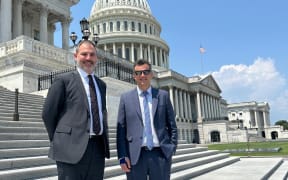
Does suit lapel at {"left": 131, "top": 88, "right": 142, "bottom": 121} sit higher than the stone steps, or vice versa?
suit lapel at {"left": 131, "top": 88, "right": 142, "bottom": 121}

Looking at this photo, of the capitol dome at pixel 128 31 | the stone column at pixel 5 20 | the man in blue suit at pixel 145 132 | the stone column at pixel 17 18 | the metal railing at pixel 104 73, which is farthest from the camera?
the capitol dome at pixel 128 31

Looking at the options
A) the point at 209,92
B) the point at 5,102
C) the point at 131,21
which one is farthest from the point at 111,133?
the point at 131,21

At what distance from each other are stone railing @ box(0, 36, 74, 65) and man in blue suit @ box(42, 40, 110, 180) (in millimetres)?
20614

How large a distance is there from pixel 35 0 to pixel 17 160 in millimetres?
28226

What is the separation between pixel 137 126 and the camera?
4184 mm

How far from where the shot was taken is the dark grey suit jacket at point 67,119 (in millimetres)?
3260

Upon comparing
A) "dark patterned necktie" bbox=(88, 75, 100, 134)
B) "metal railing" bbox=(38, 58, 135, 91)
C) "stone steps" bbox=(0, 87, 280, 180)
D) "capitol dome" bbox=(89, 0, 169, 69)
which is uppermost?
"capitol dome" bbox=(89, 0, 169, 69)

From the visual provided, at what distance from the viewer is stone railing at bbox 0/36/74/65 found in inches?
900

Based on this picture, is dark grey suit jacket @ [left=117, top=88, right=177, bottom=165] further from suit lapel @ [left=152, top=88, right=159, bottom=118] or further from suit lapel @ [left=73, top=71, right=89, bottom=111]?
suit lapel @ [left=73, top=71, right=89, bottom=111]

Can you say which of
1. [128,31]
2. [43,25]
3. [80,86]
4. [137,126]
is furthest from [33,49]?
[128,31]

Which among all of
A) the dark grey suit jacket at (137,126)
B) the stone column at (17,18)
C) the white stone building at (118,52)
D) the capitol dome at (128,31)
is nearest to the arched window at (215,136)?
the white stone building at (118,52)

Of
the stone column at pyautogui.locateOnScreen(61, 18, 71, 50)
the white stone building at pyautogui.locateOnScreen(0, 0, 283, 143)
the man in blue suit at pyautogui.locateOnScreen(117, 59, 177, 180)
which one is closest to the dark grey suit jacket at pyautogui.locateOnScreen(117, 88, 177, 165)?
the man in blue suit at pyautogui.locateOnScreen(117, 59, 177, 180)

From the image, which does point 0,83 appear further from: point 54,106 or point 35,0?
point 54,106

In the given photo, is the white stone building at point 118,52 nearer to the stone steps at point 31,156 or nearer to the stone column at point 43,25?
the stone column at point 43,25
